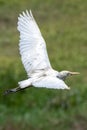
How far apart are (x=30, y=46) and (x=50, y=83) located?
3.89 feet

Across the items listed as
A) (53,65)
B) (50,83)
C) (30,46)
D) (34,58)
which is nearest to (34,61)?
(34,58)

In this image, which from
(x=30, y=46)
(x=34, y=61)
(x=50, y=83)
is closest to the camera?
(x=50, y=83)

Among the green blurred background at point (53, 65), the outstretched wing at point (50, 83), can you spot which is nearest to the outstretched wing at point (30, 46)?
the outstretched wing at point (50, 83)

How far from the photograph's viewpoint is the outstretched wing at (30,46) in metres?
8.66

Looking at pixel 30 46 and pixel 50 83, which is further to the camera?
pixel 30 46

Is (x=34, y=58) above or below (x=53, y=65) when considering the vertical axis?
above

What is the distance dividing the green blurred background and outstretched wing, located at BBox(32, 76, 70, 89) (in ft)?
11.7

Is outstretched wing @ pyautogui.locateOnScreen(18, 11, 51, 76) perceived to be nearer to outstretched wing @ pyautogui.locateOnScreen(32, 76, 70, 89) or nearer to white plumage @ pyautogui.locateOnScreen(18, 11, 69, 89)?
white plumage @ pyautogui.locateOnScreen(18, 11, 69, 89)

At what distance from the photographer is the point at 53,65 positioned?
47.0 feet

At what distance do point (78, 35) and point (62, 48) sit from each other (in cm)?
68

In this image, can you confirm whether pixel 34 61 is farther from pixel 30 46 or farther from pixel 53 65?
pixel 53 65

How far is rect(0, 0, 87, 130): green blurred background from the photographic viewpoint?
39.0ft

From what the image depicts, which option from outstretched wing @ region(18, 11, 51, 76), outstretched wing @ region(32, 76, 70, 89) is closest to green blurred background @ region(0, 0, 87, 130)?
outstretched wing @ region(18, 11, 51, 76)

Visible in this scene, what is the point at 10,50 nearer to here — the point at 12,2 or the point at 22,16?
the point at 12,2
